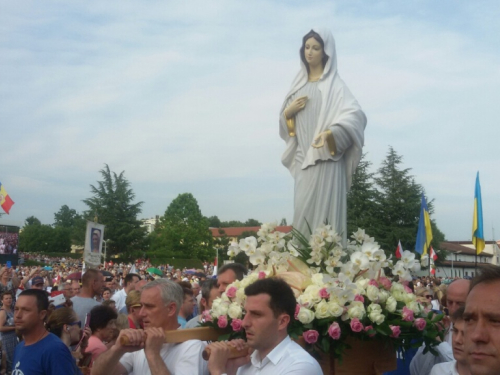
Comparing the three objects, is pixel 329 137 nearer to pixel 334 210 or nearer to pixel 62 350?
pixel 334 210

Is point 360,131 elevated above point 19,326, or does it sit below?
above

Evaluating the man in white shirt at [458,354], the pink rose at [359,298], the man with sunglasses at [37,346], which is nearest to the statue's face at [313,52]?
the pink rose at [359,298]

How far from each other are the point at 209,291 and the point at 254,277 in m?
1.90

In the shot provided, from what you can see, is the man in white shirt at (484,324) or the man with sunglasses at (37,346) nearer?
the man in white shirt at (484,324)

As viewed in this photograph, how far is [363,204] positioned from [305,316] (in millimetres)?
46261

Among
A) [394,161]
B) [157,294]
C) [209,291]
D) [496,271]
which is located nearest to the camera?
[496,271]

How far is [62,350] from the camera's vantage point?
479 centimetres

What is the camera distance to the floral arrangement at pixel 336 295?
4.35 m

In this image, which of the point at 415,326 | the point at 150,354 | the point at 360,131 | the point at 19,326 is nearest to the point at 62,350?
the point at 19,326

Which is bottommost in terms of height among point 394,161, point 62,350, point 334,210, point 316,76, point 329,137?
point 62,350

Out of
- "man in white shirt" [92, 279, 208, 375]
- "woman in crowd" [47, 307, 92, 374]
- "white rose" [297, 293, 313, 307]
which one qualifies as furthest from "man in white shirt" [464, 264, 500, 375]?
"woman in crowd" [47, 307, 92, 374]

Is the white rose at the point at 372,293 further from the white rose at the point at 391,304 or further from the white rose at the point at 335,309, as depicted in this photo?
the white rose at the point at 335,309

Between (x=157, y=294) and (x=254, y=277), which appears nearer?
(x=157, y=294)

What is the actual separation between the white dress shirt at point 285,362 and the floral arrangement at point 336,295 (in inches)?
26.7
